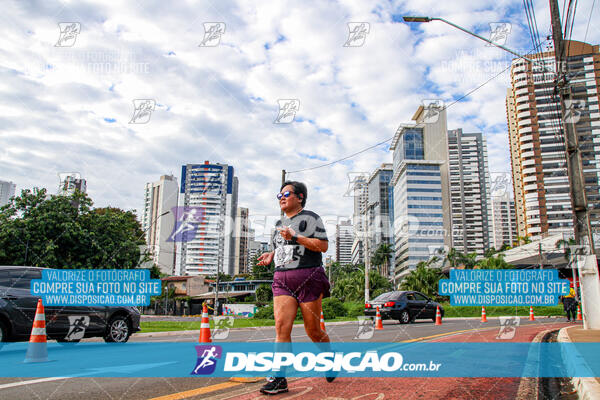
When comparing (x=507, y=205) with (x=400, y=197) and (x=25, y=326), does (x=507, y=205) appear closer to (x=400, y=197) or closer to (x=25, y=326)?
(x=400, y=197)

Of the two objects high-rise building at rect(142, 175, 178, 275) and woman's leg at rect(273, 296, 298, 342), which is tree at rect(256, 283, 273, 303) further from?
woman's leg at rect(273, 296, 298, 342)

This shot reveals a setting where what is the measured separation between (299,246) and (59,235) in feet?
72.5

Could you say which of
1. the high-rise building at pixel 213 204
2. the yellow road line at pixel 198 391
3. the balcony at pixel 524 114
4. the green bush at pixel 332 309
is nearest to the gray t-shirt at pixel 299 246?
the yellow road line at pixel 198 391

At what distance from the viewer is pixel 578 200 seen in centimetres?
955

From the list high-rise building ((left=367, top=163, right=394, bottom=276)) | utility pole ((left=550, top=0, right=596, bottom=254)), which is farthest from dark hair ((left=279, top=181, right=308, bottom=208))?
high-rise building ((left=367, top=163, right=394, bottom=276))

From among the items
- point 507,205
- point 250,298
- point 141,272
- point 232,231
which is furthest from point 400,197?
point 141,272

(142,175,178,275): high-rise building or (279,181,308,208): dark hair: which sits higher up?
(142,175,178,275): high-rise building

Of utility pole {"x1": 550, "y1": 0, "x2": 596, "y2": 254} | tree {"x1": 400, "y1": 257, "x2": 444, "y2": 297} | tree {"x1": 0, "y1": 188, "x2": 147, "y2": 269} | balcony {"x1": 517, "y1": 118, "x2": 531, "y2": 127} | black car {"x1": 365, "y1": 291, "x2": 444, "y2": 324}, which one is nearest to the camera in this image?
utility pole {"x1": 550, "y1": 0, "x2": 596, "y2": 254}

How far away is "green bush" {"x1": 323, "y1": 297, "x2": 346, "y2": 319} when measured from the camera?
27.2 metres

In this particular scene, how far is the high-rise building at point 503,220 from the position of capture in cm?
19450

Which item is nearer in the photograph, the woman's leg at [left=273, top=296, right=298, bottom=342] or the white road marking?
the woman's leg at [left=273, top=296, right=298, bottom=342]


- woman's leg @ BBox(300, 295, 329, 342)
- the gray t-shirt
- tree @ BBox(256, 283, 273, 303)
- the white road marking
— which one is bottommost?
tree @ BBox(256, 283, 273, 303)

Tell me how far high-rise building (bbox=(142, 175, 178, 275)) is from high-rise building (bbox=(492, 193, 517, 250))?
149 meters

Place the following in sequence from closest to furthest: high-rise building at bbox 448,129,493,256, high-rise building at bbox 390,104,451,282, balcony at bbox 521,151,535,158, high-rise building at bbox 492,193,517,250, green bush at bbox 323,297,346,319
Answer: green bush at bbox 323,297,346,319, balcony at bbox 521,151,535,158, high-rise building at bbox 390,104,451,282, high-rise building at bbox 448,129,493,256, high-rise building at bbox 492,193,517,250
